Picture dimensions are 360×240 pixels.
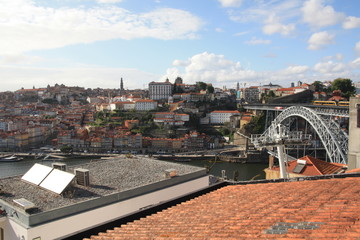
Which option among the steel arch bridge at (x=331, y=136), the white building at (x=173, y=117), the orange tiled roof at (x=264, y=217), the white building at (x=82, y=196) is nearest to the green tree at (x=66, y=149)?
the white building at (x=173, y=117)

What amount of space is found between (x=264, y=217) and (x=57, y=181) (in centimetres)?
577

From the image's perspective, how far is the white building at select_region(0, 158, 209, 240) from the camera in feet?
19.8

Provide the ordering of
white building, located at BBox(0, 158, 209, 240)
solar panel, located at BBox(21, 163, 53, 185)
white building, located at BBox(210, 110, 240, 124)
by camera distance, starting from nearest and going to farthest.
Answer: white building, located at BBox(0, 158, 209, 240)
solar panel, located at BBox(21, 163, 53, 185)
white building, located at BBox(210, 110, 240, 124)

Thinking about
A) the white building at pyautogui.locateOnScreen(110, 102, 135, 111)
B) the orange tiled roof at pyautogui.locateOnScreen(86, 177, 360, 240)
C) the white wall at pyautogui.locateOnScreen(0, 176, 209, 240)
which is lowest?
the white wall at pyautogui.locateOnScreen(0, 176, 209, 240)

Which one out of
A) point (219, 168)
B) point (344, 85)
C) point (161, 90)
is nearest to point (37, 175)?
point (219, 168)

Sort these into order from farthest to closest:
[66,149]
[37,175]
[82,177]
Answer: [66,149]
[37,175]
[82,177]

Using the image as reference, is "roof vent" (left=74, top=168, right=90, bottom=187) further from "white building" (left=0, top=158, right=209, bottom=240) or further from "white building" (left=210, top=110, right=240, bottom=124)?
"white building" (left=210, top=110, right=240, bottom=124)

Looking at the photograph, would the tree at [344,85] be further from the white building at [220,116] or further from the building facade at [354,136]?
the building facade at [354,136]

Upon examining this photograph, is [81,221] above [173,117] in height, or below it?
below

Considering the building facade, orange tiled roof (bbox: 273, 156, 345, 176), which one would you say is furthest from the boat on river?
the building facade

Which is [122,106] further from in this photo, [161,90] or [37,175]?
[37,175]

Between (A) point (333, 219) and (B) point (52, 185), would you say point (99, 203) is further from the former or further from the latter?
(A) point (333, 219)

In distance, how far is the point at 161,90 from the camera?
65875 mm

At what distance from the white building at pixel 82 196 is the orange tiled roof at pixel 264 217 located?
1696 mm
